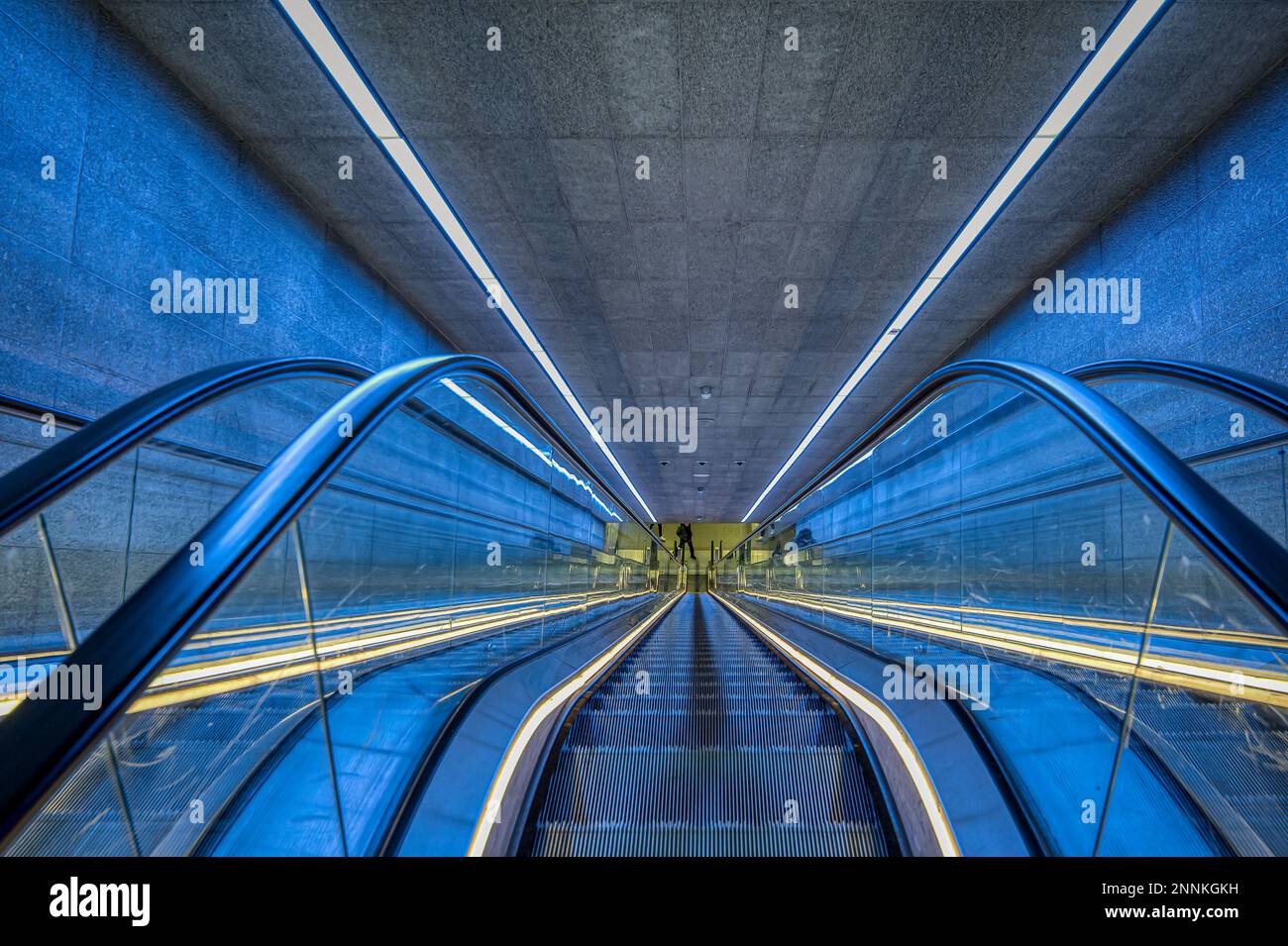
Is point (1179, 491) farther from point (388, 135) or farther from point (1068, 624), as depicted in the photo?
point (388, 135)

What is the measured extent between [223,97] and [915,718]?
21.4ft

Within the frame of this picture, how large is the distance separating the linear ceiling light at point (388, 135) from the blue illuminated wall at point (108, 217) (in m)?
1.29

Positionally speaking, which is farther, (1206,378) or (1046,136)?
(1046,136)

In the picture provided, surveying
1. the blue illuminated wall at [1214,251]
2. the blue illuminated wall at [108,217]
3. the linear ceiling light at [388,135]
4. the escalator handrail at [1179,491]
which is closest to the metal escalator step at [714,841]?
the escalator handrail at [1179,491]

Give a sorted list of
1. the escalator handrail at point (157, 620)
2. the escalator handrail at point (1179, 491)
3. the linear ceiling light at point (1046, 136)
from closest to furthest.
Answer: the escalator handrail at point (157, 620) → the escalator handrail at point (1179, 491) → the linear ceiling light at point (1046, 136)

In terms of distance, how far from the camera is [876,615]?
5.28 meters

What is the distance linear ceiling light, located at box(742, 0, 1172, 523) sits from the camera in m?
4.47

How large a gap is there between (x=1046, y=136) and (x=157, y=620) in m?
6.76

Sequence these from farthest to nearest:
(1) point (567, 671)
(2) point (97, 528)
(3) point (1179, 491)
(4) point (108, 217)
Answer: (1) point (567, 671) < (4) point (108, 217) < (2) point (97, 528) < (3) point (1179, 491)

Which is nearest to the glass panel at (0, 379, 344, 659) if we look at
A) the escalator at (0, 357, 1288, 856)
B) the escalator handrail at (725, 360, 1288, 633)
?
the escalator at (0, 357, 1288, 856)

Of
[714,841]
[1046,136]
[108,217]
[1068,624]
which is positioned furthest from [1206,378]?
[108,217]

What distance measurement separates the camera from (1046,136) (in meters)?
5.62

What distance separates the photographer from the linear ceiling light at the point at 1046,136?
4.47 m

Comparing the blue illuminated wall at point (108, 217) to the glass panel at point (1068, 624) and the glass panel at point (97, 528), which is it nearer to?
the glass panel at point (97, 528)
